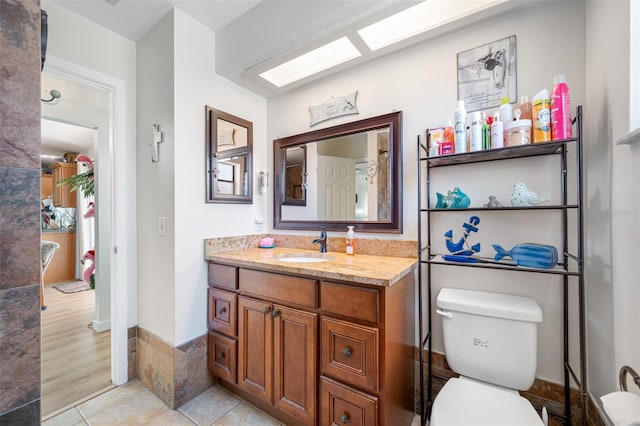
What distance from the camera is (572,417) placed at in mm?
1240

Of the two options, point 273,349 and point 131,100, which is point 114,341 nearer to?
point 273,349

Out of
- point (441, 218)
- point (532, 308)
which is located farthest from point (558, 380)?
point (441, 218)

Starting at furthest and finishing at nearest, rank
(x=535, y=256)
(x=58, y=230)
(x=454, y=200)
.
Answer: (x=58, y=230) < (x=454, y=200) < (x=535, y=256)

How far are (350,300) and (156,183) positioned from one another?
4.97 feet

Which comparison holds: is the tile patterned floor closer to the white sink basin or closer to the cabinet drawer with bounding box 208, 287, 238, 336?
the cabinet drawer with bounding box 208, 287, 238, 336

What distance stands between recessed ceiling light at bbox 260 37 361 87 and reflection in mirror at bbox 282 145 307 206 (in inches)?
20.9

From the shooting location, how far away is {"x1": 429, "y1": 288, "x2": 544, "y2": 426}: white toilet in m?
1.01

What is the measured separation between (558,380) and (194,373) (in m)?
2.06

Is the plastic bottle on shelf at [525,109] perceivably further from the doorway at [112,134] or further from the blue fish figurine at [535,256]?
the doorway at [112,134]

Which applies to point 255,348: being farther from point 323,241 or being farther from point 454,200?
point 454,200

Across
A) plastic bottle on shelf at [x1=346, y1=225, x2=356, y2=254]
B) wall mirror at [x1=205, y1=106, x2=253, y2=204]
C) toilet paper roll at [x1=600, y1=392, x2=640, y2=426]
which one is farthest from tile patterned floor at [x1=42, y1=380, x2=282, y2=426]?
toilet paper roll at [x1=600, y1=392, x2=640, y2=426]

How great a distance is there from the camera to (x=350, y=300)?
3.95 ft

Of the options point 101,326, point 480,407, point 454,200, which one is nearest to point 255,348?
point 480,407

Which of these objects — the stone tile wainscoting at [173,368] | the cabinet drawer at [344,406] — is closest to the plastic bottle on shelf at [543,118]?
the cabinet drawer at [344,406]
